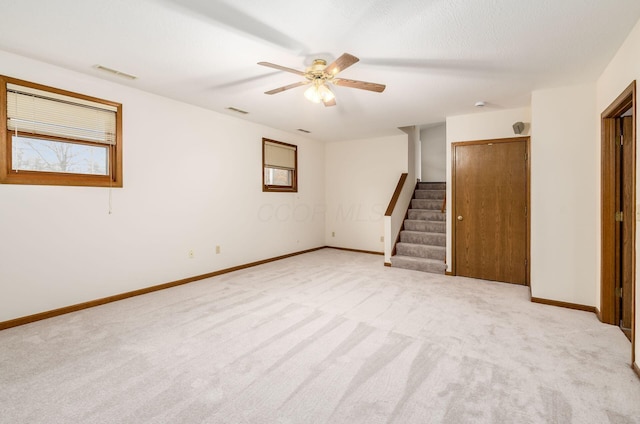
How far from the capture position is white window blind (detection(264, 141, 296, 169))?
561 centimetres

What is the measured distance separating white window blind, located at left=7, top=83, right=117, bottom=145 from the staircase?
15.1 ft

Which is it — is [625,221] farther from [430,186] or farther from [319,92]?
[430,186]

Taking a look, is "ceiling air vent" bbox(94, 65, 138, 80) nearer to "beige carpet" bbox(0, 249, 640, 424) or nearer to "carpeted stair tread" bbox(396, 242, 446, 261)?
"beige carpet" bbox(0, 249, 640, 424)

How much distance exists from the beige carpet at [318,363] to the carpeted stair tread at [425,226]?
2066 millimetres

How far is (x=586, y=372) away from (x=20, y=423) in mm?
3525

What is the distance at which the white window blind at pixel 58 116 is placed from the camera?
283 centimetres

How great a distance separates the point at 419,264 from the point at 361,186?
2434 mm

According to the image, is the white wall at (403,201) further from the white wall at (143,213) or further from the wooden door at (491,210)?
the white wall at (143,213)

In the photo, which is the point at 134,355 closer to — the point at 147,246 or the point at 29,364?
the point at 29,364

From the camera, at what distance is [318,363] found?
2.19 metres

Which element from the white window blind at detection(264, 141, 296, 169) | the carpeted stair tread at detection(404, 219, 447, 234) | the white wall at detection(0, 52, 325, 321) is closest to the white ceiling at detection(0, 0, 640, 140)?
the white wall at detection(0, 52, 325, 321)

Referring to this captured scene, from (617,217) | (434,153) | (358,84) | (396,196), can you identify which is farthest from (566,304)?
(434,153)

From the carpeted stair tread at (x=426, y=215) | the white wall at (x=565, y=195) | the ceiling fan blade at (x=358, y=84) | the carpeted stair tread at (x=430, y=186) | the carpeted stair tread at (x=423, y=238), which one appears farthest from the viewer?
the carpeted stair tread at (x=430, y=186)

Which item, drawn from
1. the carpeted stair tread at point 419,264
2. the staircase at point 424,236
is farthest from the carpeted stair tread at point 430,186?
the carpeted stair tread at point 419,264
